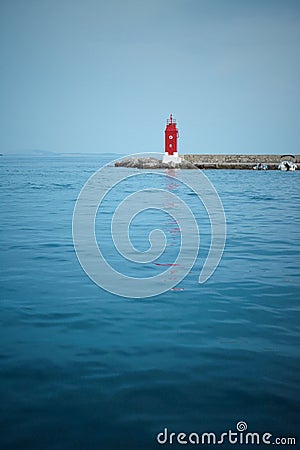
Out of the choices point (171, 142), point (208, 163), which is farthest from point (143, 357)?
point (208, 163)

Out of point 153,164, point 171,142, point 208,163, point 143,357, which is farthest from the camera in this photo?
point 208,163

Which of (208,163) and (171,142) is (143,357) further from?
(208,163)

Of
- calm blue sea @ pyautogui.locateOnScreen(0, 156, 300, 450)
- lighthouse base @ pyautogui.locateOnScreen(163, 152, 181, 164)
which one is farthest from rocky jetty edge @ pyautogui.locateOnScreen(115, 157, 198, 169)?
calm blue sea @ pyautogui.locateOnScreen(0, 156, 300, 450)

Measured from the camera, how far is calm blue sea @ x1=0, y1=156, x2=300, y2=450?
3701 mm

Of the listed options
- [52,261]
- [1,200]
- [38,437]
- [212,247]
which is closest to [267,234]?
[212,247]

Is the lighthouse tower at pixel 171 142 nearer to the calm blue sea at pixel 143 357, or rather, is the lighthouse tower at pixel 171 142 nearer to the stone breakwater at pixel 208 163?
the stone breakwater at pixel 208 163

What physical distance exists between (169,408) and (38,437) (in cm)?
112

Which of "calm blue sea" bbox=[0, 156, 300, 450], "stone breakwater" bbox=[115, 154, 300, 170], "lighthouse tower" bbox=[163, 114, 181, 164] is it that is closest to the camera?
"calm blue sea" bbox=[0, 156, 300, 450]

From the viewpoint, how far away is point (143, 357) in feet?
15.9

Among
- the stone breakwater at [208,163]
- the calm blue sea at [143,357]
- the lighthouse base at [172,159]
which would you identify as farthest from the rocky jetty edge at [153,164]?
the calm blue sea at [143,357]

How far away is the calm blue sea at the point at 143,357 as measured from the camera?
3.70 meters

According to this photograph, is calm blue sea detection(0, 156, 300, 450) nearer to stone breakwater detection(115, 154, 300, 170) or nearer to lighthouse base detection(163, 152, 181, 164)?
lighthouse base detection(163, 152, 181, 164)

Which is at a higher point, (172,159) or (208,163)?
(208,163)

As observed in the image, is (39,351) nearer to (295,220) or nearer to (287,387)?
(287,387)
